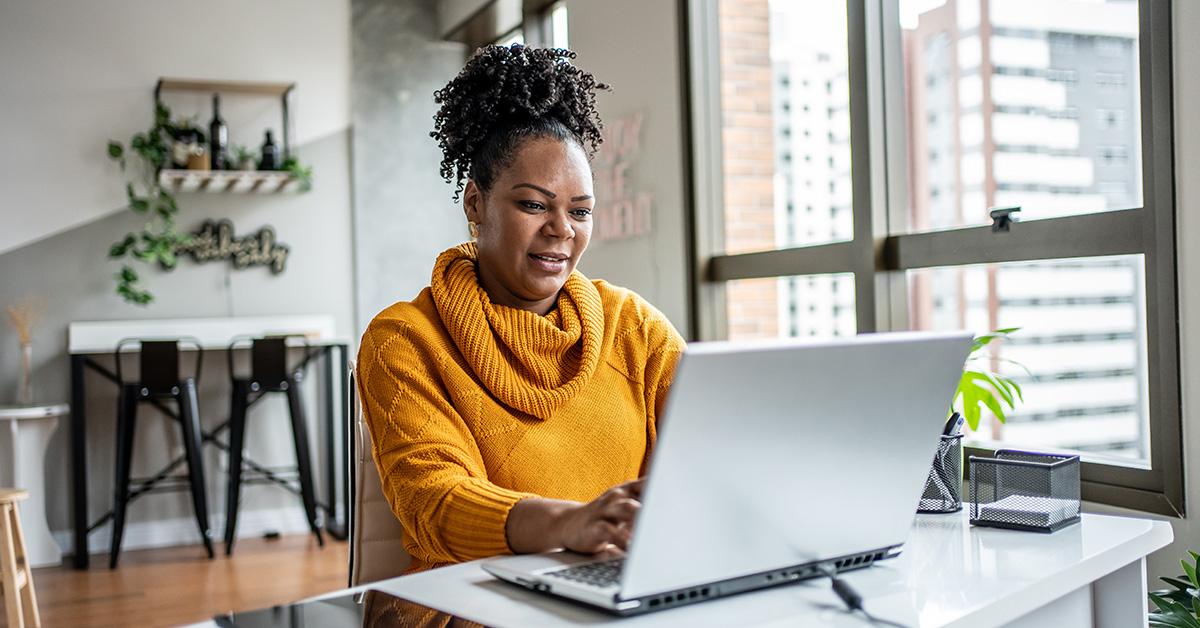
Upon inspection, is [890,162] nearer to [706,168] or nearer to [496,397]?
[706,168]

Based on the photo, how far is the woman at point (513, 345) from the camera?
1.35 meters

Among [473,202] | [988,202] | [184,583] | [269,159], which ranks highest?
[269,159]

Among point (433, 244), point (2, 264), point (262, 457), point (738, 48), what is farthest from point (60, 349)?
point (738, 48)

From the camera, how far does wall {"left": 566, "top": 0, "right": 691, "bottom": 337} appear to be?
11.9ft

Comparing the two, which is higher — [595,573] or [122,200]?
[122,200]

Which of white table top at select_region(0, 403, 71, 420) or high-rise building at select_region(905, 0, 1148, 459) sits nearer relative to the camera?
high-rise building at select_region(905, 0, 1148, 459)

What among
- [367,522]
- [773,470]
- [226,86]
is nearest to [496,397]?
[367,522]

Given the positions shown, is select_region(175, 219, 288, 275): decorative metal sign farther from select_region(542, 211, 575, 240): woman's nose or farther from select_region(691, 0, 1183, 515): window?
select_region(542, 211, 575, 240): woman's nose

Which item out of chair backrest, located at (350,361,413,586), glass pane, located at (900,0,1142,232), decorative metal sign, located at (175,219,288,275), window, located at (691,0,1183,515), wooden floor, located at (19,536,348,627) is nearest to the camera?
chair backrest, located at (350,361,413,586)

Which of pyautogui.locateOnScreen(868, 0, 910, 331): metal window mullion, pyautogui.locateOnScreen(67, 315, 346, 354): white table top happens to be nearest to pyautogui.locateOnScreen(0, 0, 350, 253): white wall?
pyautogui.locateOnScreen(67, 315, 346, 354): white table top

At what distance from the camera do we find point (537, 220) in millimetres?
1526

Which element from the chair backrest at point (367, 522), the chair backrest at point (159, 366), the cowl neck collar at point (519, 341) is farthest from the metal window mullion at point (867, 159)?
the chair backrest at point (159, 366)

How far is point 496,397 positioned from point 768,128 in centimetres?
254

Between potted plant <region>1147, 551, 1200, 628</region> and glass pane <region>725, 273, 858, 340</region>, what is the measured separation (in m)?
1.85
